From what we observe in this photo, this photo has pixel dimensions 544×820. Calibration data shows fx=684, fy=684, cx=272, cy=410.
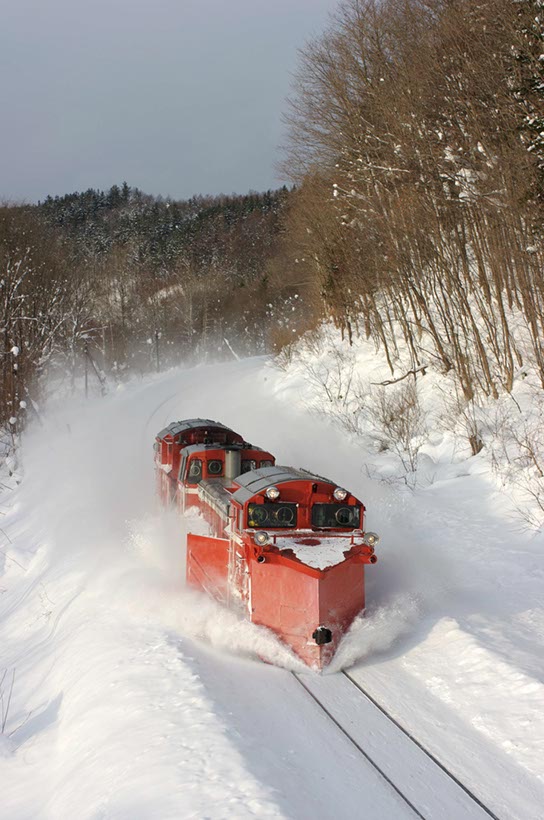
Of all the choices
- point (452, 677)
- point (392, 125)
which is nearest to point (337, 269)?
point (392, 125)

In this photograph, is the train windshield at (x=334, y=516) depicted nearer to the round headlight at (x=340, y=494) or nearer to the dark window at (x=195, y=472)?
the round headlight at (x=340, y=494)

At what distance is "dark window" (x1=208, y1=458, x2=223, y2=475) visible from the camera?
47.2 feet

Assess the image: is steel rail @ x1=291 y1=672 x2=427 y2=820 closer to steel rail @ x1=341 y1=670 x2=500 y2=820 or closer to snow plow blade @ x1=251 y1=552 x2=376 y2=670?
Answer: snow plow blade @ x1=251 y1=552 x2=376 y2=670

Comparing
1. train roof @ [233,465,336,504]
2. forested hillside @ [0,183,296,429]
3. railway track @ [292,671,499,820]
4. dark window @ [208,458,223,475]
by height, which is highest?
forested hillside @ [0,183,296,429]

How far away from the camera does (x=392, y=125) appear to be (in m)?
22.2

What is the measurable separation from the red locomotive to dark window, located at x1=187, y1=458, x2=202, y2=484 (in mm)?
2542

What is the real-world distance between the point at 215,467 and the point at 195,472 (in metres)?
0.43

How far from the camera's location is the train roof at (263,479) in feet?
33.6

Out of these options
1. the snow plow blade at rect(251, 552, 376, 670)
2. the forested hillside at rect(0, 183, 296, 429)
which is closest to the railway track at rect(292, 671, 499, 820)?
the snow plow blade at rect(251, 552, 376, 670)

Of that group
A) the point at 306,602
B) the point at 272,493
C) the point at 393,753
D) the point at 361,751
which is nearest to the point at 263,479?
the point at 272,493

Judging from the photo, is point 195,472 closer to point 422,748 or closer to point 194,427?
point 194,427

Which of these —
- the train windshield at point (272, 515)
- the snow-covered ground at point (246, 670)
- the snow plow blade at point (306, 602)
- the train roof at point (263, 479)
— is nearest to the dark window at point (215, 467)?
the snow-covered ground at point (246, 670)

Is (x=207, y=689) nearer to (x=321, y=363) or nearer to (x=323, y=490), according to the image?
(x=323, y=490)

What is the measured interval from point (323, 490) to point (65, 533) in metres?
9.99
